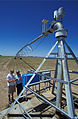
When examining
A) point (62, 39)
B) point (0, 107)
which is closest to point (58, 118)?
point (62, 39)

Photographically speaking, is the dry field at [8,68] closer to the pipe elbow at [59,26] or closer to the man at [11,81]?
the man at [11,81]

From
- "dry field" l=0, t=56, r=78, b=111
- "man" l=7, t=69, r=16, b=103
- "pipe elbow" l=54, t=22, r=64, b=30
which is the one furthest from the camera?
"dry field" l=0, t=56, r=78, b=111

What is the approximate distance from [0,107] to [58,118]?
130 inches

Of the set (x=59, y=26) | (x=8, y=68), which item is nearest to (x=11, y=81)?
(x=59, y=26)

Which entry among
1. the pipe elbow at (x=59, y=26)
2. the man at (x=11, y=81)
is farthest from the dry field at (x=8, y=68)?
the pipe elbow at (x=59, y=26)

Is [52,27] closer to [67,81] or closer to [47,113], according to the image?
[67,81]

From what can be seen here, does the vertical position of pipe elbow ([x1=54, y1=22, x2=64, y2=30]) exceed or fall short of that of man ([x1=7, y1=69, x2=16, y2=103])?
it exceeds it

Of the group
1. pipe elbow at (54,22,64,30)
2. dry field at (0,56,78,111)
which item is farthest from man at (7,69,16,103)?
pipe elbow at (54,22,64,30)

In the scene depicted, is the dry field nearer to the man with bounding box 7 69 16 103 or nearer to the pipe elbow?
the man with bounding box 7 69 16 103

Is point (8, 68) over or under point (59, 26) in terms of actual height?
under

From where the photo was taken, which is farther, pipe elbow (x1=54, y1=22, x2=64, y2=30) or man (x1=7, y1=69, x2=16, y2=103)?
man (x1=7, y1=69, x2=16, y2=103)

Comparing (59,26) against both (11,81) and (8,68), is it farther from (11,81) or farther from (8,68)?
(8,68)

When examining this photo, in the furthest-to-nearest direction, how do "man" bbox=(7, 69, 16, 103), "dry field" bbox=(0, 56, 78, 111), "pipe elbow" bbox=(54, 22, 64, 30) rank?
"dry field" bbox=(0, 56, 78, 111) → "man" bbox=(7, 69, 16, 103) → "pipe elbow" bbox=(54, 22, 64, 30)

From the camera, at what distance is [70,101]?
81.8 inches
